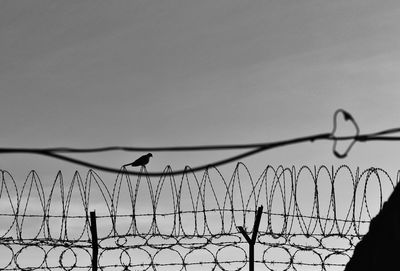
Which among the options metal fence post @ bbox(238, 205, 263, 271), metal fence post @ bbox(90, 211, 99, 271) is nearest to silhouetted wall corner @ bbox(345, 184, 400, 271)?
metal fence post @ bbox(238, 205, 263, 271)

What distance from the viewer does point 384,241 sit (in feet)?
25.9

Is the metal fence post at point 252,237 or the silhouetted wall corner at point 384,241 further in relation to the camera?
the metal fence post at point 252,237

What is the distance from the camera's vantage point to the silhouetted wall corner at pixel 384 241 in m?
7.70

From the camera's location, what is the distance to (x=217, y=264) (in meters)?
10.5

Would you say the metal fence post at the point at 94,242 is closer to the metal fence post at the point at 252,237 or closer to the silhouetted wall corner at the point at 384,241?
the metal fence post at the point at 252,237

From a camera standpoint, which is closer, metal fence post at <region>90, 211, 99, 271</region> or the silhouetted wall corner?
the silhouetted wall corner

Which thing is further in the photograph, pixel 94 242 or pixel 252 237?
pixel 252 237

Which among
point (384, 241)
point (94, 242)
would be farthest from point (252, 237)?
point (384, 241)

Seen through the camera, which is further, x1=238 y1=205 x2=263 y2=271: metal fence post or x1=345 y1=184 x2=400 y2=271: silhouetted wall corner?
x1=238 y1=205 x2=263 y2=271: metal fence post

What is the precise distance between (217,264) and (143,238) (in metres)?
1.04

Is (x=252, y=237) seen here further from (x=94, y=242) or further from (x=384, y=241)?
(x=384, y=241)

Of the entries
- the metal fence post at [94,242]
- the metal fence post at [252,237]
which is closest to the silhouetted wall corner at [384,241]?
the metal fence post at [252,237]

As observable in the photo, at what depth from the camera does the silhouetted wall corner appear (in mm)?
7699

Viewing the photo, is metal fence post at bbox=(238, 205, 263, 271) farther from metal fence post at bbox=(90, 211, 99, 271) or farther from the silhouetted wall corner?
the silhouetted wall corner
